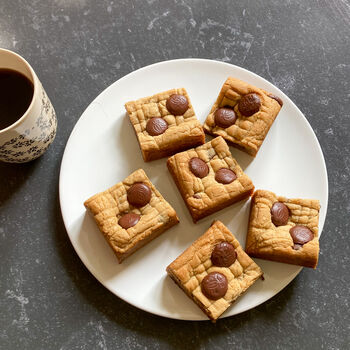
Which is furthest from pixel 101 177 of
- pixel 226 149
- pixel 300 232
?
pixel 300 232

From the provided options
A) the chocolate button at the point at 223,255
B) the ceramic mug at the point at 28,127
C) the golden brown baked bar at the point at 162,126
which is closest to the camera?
the ceramic mug at the point at 28,127

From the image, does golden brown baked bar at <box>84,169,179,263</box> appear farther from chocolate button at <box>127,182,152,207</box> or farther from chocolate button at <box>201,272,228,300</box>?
chocolate button at <box>201,272,228,300</box>

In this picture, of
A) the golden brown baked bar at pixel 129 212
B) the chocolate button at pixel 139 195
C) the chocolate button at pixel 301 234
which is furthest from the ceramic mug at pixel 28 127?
the chocolate button at pixel 301 234

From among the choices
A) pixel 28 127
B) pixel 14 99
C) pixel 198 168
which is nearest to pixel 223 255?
pixel 198 168

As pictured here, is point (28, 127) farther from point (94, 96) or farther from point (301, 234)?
point (301, 234)

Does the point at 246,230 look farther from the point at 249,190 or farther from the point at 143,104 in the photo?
the point at 143,104

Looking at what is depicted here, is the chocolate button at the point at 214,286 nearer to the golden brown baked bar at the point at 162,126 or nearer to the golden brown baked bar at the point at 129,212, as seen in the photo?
the golden brown baked bar at the point at 129,212

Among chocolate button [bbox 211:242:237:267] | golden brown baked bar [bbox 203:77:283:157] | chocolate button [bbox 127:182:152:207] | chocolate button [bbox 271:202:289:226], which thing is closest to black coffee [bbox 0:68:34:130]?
chocolate button [bbox 127:182:152:207]
